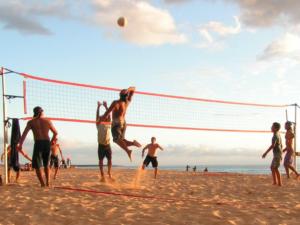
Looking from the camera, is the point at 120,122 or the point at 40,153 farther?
the point at 120,122

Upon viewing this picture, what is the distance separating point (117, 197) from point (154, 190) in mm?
1485

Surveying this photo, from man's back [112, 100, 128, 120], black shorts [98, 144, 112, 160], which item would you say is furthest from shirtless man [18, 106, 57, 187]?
→ black shorts [98, 144, 112, 160]

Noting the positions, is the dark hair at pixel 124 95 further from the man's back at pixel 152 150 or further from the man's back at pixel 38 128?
the man's back at pixel 152 150

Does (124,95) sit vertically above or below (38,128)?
above

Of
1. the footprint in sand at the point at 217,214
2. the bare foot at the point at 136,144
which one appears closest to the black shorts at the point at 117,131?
the bare foot at the point at 136,144

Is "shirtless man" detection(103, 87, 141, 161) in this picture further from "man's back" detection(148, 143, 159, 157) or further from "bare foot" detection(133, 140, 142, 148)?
"man's back" detection(148, 143, 159, 157)

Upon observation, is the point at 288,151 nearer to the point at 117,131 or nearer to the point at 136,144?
the point at 136,144

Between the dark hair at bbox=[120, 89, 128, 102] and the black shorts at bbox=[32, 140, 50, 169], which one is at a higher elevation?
the dark hair at bbox=[120, 89, 128, 102]

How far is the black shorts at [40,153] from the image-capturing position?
7.54 metres

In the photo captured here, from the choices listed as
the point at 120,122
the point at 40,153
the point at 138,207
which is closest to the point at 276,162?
the point at 120,122

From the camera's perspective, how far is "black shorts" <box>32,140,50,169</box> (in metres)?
7.54

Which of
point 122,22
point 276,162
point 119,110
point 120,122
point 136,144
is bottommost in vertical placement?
point 276,162

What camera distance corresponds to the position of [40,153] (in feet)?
24.9

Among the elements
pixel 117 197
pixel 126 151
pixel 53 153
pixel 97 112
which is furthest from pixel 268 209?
pixel 53 153
